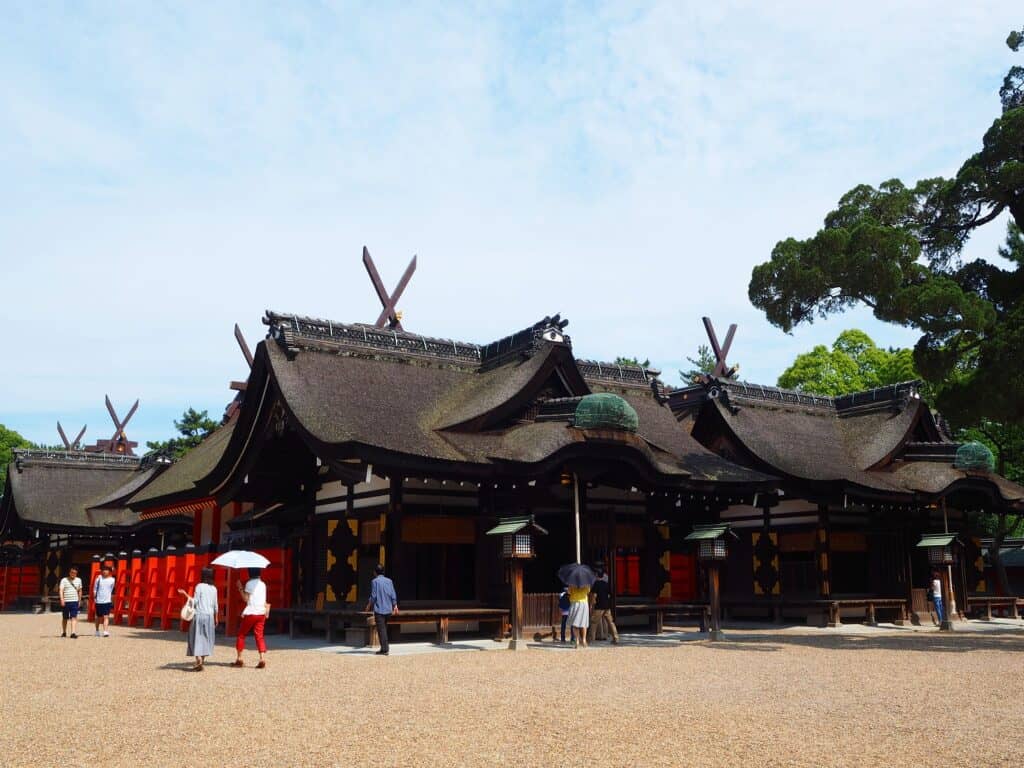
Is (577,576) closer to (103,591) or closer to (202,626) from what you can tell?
(202,626)

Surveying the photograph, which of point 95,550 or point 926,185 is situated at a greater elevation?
point 926,185

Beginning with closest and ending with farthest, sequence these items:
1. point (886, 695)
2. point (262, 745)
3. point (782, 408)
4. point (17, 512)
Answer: point (262, 745) → point (886, 695) → point (782, 408) → point (17, 512)

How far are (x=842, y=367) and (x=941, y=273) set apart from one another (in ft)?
99.5

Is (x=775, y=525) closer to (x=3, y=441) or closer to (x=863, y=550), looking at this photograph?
(x=863, y=550)

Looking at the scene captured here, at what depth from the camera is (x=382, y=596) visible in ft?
54.4

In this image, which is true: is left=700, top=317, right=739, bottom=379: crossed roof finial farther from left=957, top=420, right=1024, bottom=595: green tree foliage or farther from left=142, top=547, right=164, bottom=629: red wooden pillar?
left=142, top=547, right=164, bottom=629: red wooden pillar

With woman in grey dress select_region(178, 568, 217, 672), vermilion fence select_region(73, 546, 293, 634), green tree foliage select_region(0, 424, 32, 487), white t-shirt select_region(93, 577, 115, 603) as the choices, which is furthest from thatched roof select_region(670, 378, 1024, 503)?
green tree foliage select_region(0, 424, 32, 487)

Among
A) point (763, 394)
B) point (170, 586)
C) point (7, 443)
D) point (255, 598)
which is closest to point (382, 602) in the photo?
point (255, 598)

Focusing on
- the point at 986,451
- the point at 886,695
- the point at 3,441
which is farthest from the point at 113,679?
the point at 3,441

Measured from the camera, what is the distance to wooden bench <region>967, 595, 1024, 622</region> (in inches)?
1120

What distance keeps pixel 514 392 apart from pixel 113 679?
36.4 ft

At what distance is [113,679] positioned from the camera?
41.5ft

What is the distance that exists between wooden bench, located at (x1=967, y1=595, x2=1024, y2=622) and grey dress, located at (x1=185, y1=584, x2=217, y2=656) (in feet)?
75.4

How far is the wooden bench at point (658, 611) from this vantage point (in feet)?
70.7
